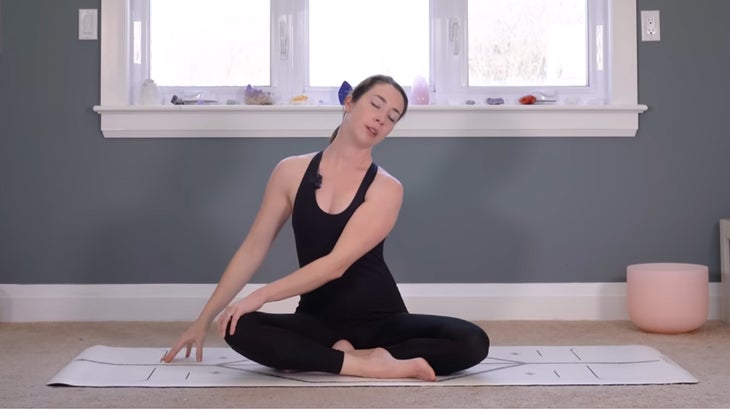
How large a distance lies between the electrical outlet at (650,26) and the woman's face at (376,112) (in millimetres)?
1370

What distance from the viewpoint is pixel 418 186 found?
343 cm

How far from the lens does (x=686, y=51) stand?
11.2 feet

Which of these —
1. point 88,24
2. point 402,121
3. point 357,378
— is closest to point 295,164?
point 357,378

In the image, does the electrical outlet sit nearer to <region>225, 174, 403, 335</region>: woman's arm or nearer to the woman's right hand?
<region>225, 174, 403, 335</region>: woman's arm

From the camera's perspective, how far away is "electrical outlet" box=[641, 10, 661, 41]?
3.41 m

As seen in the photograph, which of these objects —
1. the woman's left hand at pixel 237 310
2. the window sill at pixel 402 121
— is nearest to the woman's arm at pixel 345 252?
the woman's left hand at pixel 237 310

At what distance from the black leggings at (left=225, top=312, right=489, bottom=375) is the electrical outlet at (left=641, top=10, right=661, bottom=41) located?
5.17 feet

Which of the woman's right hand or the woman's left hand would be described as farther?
the woman's right hand

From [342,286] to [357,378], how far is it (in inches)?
10.5

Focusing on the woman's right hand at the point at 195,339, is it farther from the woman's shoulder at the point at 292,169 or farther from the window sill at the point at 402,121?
the window sill at the point at 402,121

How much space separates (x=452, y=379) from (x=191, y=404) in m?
0.64

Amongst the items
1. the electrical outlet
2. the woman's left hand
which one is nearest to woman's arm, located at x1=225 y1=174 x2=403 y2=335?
the woman's left hand

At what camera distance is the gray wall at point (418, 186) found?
3.40 m

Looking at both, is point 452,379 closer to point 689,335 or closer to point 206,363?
point 206,363
